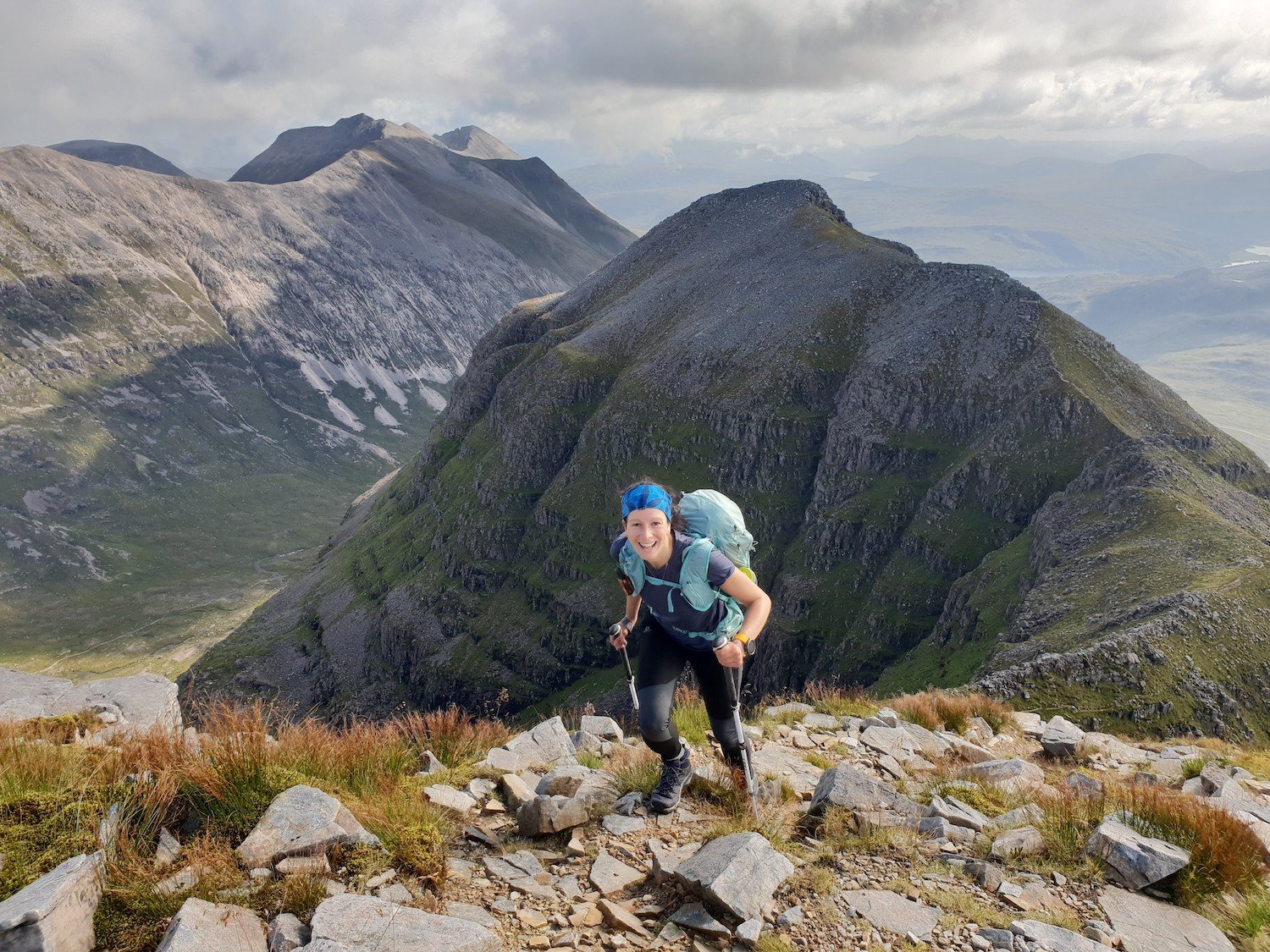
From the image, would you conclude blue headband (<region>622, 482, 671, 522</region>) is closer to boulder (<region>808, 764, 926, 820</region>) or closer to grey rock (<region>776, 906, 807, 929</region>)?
boulder (<region>808, 764, 926, 820</region>)

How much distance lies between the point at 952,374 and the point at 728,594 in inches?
4303

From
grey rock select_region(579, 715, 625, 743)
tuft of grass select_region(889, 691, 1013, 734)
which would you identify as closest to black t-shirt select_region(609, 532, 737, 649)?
grey rock select_region(579, 715, 625, 743)

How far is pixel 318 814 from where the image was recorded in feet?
30.9

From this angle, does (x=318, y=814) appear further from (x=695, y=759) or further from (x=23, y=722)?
(x=23, y=722)

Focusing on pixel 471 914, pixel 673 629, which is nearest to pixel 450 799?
pixel 471 914

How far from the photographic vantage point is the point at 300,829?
9195 millimetres

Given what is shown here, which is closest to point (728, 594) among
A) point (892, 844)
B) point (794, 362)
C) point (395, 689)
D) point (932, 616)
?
point (892, 844)

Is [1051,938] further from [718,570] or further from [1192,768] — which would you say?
[1192,768]

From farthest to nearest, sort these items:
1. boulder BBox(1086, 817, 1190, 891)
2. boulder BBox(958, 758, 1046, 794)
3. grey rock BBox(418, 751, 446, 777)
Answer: boulder BBox(958, 758, 1046, 794)
grey rock BBox(418, 751, 446, 777)
boulder BBox(1086, 817, 1190, 891)

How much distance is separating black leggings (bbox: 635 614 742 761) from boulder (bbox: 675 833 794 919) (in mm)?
2391

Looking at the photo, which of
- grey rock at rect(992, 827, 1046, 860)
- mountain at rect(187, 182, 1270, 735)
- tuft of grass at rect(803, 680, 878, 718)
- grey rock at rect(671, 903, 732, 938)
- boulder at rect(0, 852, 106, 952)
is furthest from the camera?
mountain at rect(187, 182, 1270, 735)

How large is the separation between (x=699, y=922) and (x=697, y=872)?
64 centimetres

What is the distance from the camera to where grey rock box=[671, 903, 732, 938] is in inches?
345

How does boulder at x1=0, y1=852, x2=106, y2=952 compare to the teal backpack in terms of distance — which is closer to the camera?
boulder at x1=0, y1=852, x2=106, y2=952
